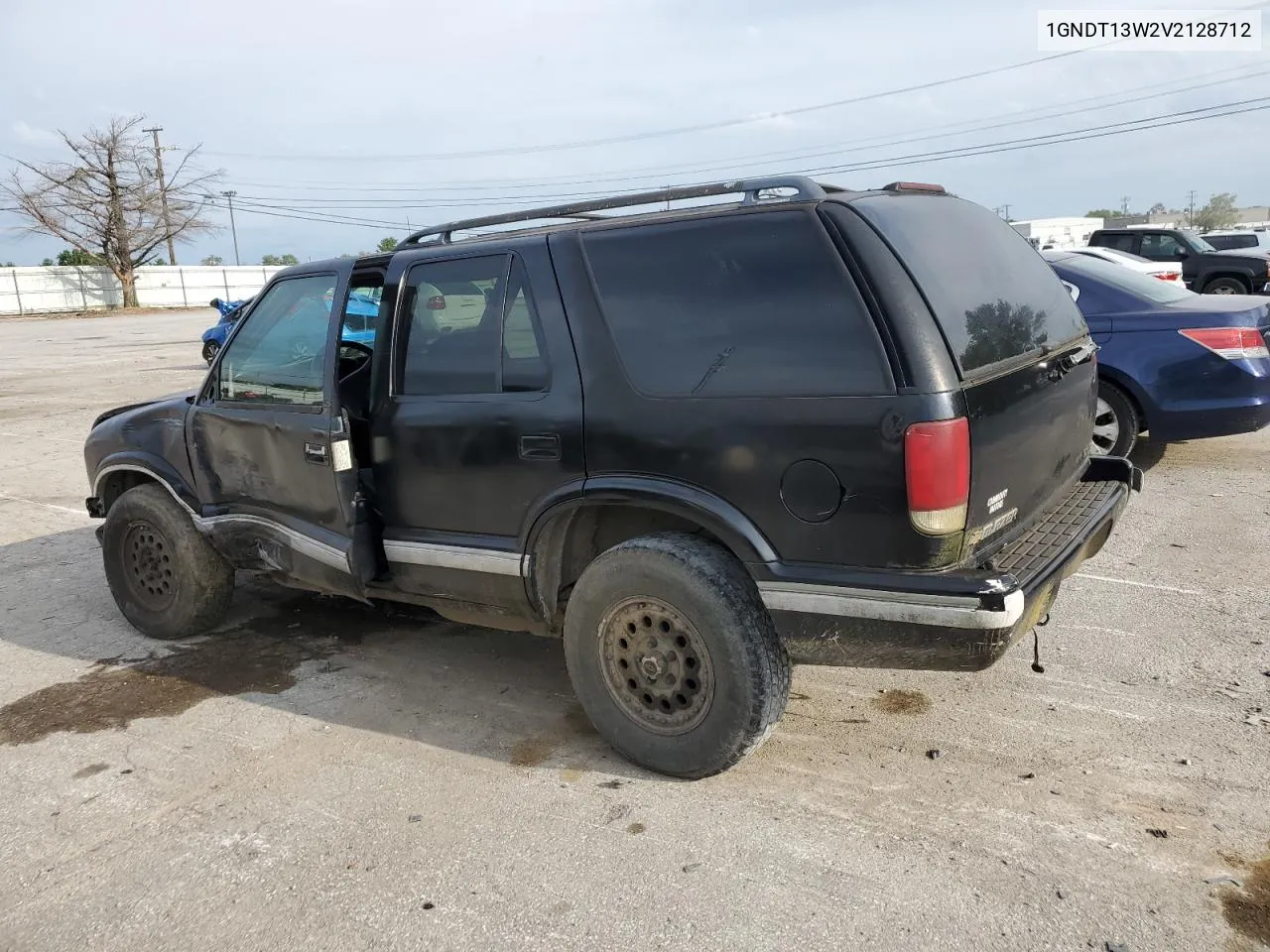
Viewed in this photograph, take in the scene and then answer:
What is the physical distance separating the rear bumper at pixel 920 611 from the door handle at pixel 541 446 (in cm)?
90

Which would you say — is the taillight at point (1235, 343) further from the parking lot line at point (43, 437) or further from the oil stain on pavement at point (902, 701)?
the parking lot line at point (43, 437)

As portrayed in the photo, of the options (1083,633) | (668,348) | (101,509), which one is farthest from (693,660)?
(101,509)

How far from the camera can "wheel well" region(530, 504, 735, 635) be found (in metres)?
3.49

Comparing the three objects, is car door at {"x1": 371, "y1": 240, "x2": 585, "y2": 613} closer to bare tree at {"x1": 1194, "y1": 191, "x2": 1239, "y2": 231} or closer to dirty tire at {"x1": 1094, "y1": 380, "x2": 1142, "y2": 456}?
dirty tire at {"x1": 1094, "y1": 380, "x2": 1142, "y2": 456}

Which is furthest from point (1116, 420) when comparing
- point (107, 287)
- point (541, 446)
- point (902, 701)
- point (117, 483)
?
point (107, 287)

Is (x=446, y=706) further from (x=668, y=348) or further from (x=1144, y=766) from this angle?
(x=1144, y=766)

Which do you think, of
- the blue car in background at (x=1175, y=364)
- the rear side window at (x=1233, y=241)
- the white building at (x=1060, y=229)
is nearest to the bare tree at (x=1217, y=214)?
the white building at (x=1060, y=229)

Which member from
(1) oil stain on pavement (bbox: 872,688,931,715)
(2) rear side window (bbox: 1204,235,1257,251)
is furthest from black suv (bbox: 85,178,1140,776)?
(2) rear side window (bbox: 1204,235,1257,251)

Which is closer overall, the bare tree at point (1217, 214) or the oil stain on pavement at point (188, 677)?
the oil stain on pavement at point (188, 677)

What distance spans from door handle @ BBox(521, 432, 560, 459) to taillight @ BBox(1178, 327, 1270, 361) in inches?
205

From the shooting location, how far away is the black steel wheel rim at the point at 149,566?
4.88m

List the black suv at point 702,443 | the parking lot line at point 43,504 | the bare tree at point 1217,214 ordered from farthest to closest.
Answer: the bare tree at point 1217,214, the parking lot line at point 43,504, the black suv at point 702,443

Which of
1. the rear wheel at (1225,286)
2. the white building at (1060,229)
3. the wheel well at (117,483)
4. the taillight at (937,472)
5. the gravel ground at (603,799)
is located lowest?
the gravel ground at (603,799)

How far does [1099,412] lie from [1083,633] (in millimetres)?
3054
